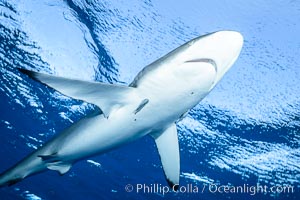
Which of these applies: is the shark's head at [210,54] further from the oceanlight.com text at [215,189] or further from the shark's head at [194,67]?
the oceanlight.com text at [215,189]

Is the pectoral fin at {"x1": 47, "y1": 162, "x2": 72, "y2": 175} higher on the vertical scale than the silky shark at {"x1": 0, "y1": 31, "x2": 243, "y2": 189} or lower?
lower

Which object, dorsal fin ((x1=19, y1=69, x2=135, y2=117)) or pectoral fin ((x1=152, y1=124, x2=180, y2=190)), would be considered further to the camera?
pectoral fin ((x1=152, y1=124, x2=180, y2=190))

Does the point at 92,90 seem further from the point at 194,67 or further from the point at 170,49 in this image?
the point at 170,49

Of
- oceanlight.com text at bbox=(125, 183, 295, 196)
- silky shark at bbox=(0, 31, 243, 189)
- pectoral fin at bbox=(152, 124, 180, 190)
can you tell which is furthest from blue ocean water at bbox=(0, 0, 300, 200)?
silky shark at bbox=(0, 31, 243, 189)

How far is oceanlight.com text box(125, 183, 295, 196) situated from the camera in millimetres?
16781

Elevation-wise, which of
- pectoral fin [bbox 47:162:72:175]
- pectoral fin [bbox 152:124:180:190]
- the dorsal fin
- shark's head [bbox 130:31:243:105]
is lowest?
pectoral fin [bbox 47:162:72:175]

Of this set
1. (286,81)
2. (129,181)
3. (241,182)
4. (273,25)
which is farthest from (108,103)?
(129,181)

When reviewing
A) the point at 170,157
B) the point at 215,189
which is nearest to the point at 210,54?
the point at 170,157

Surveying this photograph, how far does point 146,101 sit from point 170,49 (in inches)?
209

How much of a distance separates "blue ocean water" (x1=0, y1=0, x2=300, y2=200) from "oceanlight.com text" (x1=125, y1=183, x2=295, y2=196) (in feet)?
0.64

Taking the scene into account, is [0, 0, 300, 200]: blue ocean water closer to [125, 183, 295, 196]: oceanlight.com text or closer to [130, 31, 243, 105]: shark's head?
[125, 183, 295, 196]: oceanlight.com text

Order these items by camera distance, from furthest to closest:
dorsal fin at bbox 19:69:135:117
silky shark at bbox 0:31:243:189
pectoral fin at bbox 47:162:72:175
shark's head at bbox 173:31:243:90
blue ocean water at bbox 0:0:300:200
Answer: blue ocean water at bbox 0:0:300:200
pectoral fin at bbox 47:162:72:175
dorsal fin at bbox 19:69:135:117
silky shark at bbox 0:31:243:189
shark's head at bbox 173:31:243:90

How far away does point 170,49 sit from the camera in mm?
9055

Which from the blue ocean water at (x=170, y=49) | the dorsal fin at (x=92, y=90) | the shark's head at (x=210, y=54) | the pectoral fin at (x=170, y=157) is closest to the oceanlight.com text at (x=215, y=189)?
the blue ocean water at (x=170, y=49)
